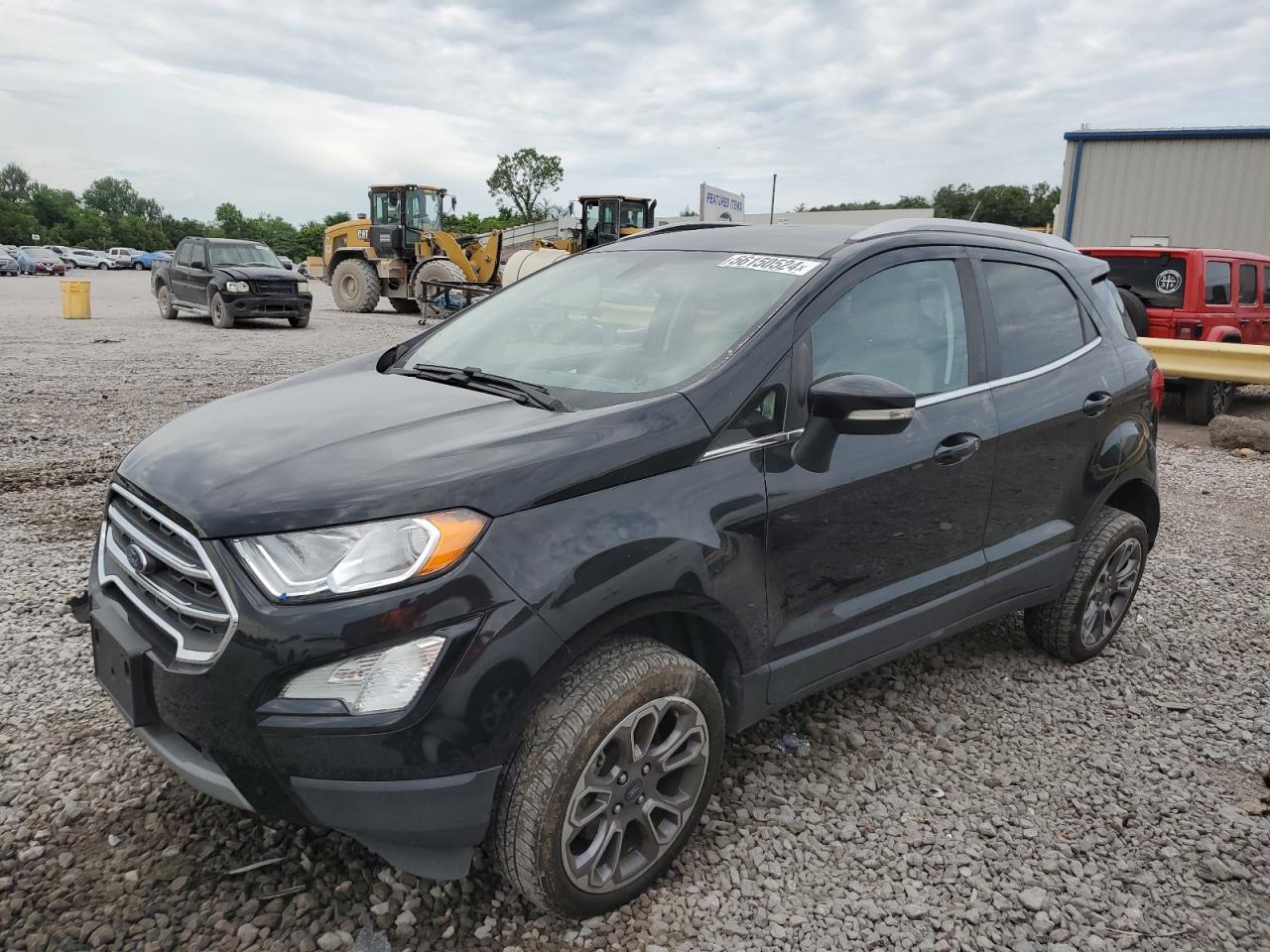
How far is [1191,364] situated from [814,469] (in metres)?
8.63

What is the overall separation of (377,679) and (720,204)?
24.5 m

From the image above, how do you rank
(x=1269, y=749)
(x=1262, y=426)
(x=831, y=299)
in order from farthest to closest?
(x=1262, y=426)
(x=1269, y=749)
(x=831, y=299)

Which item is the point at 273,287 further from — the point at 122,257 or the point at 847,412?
the point at 122,257

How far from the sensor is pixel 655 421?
2.30 m

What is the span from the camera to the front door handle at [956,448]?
2936 millimetres

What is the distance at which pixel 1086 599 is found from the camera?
376 centimetres

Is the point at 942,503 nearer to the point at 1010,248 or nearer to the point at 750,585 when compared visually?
the point at 750,585

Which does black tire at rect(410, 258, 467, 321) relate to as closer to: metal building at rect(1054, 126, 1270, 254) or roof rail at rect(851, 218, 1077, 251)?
metal building at rect(1054, 126, 1270, 254)

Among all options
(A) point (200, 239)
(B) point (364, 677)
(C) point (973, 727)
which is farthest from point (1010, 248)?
(A) point (200, 239)

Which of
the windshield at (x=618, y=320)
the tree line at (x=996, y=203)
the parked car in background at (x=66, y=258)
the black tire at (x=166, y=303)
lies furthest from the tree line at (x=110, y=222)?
the windshield at (x=618, y=320)

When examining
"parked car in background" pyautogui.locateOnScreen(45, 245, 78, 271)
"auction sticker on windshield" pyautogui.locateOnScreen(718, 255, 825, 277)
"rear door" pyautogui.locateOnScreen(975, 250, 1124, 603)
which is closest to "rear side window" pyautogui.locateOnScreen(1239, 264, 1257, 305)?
"rear door" pyautogui.locateOnScreen(975, 250, 1124, 603)

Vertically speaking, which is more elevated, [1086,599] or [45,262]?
[45,262]

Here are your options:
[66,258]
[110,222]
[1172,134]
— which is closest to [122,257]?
[66,258]

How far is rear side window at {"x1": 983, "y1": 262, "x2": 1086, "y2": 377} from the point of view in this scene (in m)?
3.34
